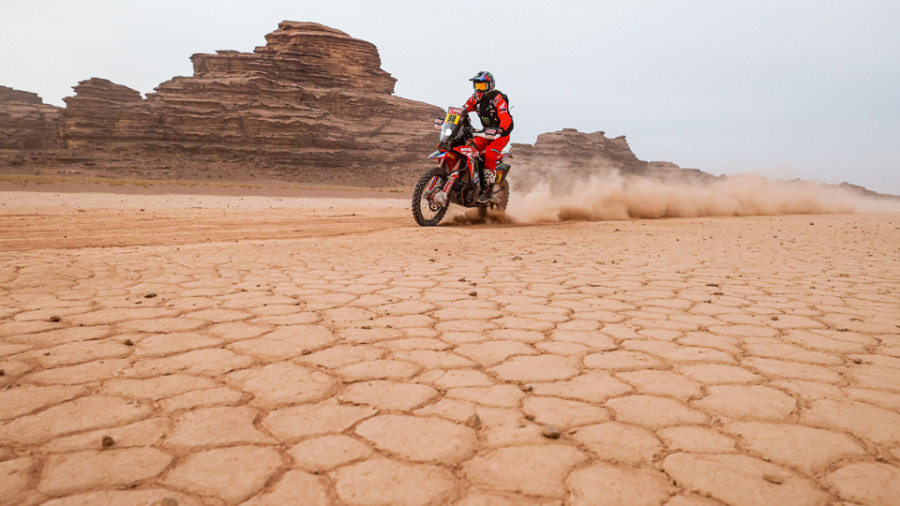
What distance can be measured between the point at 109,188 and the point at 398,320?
20.7 metres

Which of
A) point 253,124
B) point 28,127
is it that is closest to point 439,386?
point 253,124

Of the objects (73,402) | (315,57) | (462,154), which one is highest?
(315,57)

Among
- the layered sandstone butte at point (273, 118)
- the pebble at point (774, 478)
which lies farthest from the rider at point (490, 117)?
the layered sandstone butte at point (273, 118)

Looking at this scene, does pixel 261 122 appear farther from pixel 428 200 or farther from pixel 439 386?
pixel 439 386

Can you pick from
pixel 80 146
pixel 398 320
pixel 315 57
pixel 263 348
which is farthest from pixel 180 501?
pixel 315 57

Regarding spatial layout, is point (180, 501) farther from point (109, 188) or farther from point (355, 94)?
point (355, 94)

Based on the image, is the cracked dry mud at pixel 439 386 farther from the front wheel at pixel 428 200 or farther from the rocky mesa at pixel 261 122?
the rocky mesa at pixel 261 122

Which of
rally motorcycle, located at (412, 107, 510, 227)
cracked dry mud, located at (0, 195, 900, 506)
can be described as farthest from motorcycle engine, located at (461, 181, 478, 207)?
cracked dry mud, located at (0, 195, 900, 506)

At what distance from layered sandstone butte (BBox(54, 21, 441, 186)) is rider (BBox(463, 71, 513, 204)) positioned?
40300mm

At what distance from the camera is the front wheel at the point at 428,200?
23.5ft

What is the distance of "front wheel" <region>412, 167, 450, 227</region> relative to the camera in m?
7.17

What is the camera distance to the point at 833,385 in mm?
1882

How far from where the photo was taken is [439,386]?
1850 mm

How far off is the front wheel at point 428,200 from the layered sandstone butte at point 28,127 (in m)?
57.1
